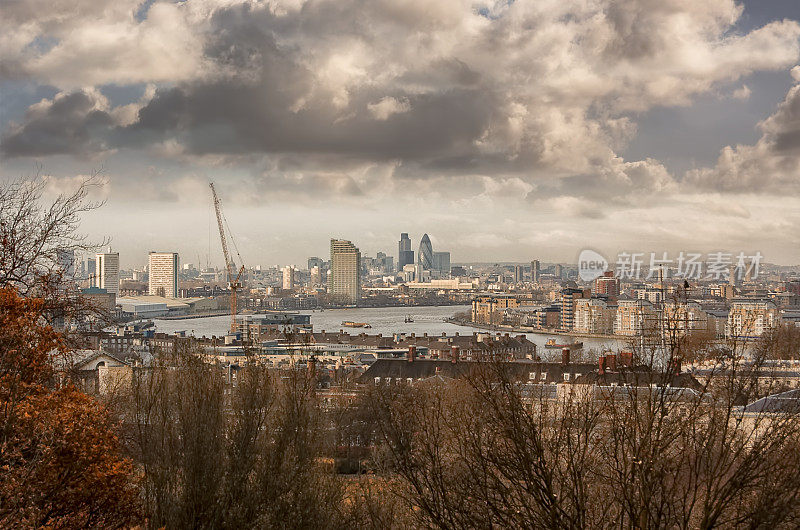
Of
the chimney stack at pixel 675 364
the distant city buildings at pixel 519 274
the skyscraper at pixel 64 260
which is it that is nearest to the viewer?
the chimney stack at pixel 675 364

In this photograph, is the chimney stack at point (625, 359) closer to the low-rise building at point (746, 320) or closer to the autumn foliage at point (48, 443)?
the low-rise building at point (746, 320)

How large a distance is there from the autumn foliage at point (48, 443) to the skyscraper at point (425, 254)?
107 meters

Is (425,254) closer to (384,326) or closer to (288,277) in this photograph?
(288,277)

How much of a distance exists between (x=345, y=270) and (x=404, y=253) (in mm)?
38108

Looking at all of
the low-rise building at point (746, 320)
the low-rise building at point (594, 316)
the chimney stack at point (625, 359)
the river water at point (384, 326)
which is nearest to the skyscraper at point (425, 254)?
the river water at point (384, 326)

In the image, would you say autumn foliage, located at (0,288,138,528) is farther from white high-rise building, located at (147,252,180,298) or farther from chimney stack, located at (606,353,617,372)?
white high-rise building, located at (147,252,180,298)

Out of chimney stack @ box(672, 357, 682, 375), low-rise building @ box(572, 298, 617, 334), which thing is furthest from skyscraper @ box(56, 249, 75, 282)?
low-rise building @ box(572, 298, 617, 334)

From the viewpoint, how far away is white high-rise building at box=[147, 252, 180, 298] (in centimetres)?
7288

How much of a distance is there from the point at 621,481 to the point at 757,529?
0.36 meters

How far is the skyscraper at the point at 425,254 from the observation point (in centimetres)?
11150

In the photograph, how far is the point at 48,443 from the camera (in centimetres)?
243

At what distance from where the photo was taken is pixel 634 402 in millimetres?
2230

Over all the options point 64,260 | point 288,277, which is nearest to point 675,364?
point 64,260

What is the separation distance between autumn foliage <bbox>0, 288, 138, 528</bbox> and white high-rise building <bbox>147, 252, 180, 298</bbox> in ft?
233
